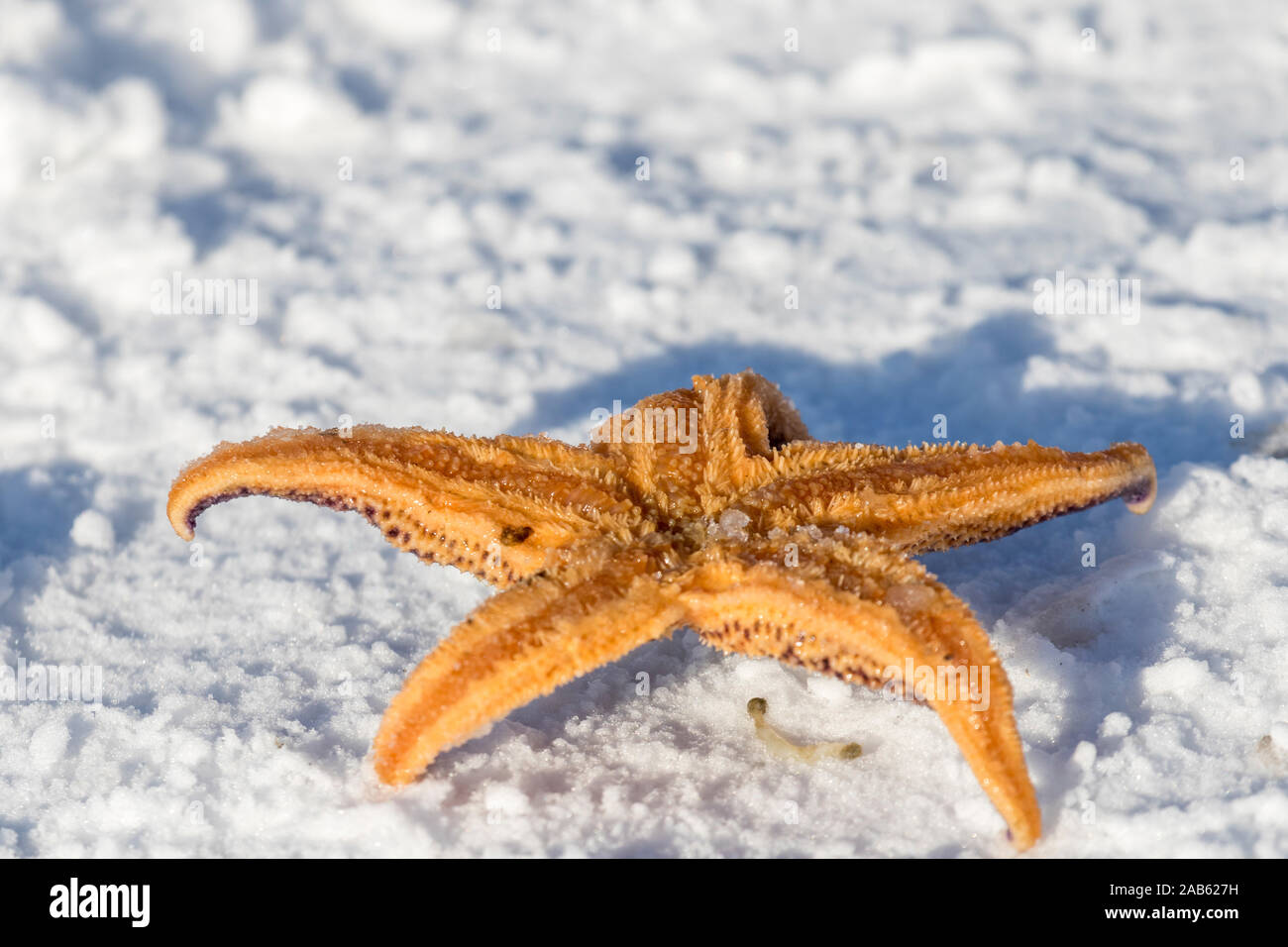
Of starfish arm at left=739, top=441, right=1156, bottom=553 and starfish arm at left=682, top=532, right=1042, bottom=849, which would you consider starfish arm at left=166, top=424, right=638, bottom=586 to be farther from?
starfish arm at left=739, top=441, right=1156, bottom=553

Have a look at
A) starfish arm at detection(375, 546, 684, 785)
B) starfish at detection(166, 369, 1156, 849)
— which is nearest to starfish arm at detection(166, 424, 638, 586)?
starfish at detection(166, 369, 1156, 849)

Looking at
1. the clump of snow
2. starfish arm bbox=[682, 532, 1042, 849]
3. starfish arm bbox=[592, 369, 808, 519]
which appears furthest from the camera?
the clump of snow

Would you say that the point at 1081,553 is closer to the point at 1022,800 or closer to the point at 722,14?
the point at 1022,800

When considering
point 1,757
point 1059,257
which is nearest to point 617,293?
point 1059,257

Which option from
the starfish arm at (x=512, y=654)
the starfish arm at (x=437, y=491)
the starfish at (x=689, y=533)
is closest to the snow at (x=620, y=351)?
the starfish arm at (x=512, y=654)

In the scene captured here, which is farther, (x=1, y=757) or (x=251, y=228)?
(x=251, y=228)
